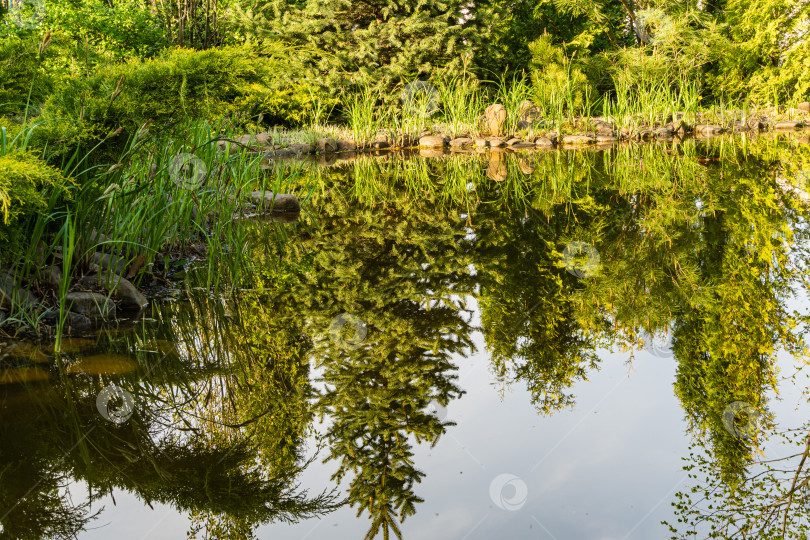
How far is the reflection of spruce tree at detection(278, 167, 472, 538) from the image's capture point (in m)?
1.85

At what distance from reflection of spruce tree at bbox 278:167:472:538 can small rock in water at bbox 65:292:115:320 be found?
875 millimetres

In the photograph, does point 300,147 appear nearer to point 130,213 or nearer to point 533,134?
point 533,134

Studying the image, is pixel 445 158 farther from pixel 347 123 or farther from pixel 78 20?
pixel 78 20

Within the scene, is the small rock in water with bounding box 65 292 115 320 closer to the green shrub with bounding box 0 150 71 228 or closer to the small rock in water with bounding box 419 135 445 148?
the green shrub with bounding box 0 150 71 228

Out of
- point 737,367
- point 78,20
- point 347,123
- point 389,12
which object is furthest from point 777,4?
point 78,20

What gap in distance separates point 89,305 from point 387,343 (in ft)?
4.95

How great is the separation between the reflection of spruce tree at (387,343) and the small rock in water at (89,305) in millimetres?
875

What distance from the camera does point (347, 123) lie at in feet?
56.7

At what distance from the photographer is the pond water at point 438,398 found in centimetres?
166

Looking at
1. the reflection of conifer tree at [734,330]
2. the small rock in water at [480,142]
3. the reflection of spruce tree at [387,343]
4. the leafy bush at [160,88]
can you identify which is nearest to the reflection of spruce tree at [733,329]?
the reflection of conifer tree at [734,330]

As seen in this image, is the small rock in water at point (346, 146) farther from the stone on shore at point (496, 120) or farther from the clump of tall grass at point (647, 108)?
the clump of tall grass at point (647, 108)

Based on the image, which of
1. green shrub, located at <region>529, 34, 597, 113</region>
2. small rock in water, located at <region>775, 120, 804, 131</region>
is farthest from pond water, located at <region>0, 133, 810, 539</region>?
small rock in water, located at <region>775, 120, 804, 131</region>

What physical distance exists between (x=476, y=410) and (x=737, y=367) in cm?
96

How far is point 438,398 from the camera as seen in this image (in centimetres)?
228
